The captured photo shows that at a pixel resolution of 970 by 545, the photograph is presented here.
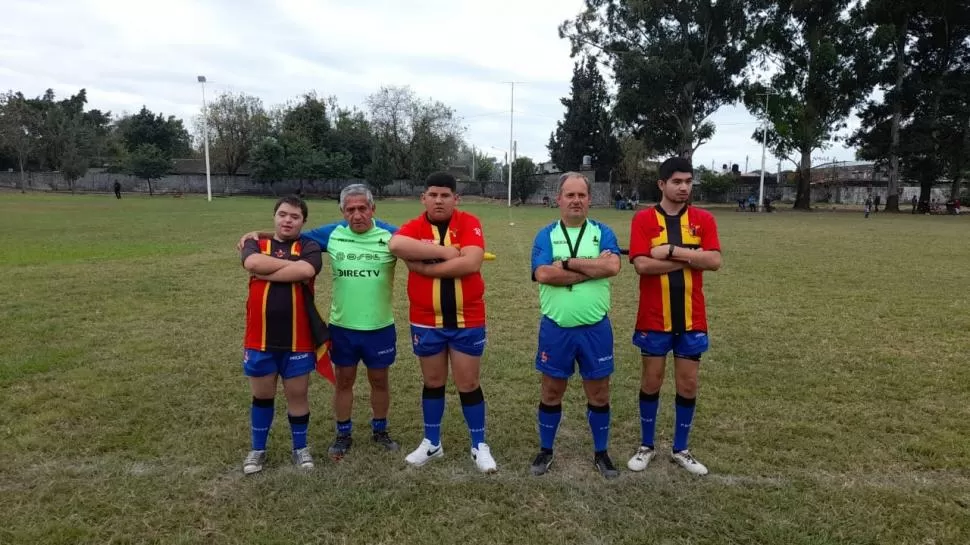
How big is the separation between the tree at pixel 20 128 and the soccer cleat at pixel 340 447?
63767 millimetres

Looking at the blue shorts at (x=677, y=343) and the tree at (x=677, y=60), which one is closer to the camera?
the blue shorts at (x=677, y=343)

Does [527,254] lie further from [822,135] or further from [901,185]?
[901,185]

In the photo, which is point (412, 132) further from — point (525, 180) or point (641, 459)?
point (641, 459)

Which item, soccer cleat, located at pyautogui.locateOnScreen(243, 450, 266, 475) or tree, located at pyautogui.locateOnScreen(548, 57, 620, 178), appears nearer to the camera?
A: soccer cleat, located at pyautogui.locateOnScreen(243, 450, 266, 475)

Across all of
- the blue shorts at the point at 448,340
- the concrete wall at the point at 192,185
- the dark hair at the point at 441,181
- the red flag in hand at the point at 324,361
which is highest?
the concrete wall at the point at 192,185

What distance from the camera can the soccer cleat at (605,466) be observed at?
3766mm

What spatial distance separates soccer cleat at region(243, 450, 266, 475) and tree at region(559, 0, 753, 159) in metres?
38.8

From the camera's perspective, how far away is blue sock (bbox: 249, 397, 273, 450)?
12.5 feet

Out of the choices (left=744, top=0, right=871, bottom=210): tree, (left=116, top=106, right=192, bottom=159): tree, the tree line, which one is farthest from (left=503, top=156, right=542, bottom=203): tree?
(left=116, top=106, right=192, bottom=159): tree

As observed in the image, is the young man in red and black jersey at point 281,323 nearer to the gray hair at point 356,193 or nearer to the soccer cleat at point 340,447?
the soccer cleat at point 340,447

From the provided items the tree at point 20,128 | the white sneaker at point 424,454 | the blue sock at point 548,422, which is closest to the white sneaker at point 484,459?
the white sneaker at point 424,454

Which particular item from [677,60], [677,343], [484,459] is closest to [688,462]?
[677,343]

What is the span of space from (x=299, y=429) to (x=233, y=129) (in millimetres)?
65964

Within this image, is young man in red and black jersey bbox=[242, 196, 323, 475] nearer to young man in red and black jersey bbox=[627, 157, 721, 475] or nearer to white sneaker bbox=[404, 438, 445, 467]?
white sneaker bbox=[404, 438, 445, 467]
